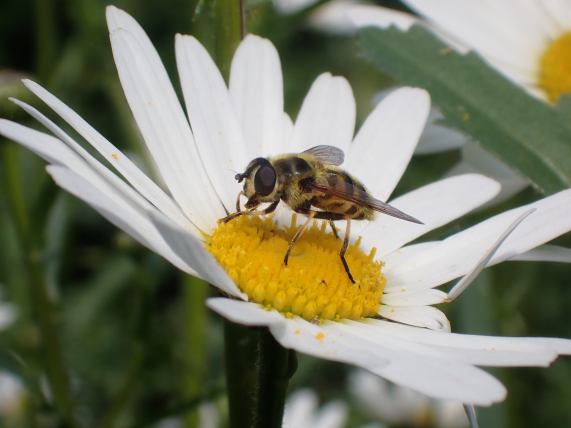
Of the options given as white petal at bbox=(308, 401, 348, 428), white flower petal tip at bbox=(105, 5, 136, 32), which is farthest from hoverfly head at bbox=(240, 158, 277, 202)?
white petal at bbox=(308, 401, 348, 428)

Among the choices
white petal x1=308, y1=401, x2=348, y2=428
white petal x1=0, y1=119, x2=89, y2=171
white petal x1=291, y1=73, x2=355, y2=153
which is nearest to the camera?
→ white petal x1=0, y1=119, x2=89, y2=171

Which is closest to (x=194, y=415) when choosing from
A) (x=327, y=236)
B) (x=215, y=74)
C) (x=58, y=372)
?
(x=58, y=372)

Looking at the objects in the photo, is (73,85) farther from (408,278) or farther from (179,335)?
(408,278)

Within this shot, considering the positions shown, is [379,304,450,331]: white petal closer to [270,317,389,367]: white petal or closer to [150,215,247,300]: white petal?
[270,317,389,367]: white petal

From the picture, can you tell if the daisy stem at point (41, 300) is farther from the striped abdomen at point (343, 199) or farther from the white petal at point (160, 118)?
the striped abdomen at point (343, 199)

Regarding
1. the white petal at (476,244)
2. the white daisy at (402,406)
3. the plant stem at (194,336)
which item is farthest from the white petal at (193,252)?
the white daisy at (402,406)
